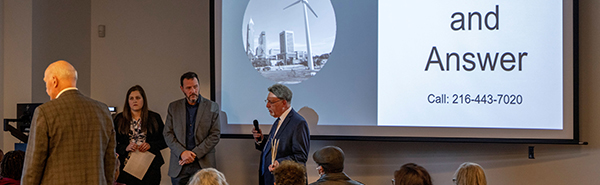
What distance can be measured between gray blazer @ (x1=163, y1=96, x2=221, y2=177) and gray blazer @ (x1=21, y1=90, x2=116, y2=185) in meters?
1.13

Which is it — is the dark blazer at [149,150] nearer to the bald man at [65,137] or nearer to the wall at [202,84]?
the wall at [202,84]

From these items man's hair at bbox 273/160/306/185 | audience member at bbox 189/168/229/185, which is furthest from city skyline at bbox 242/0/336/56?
audience member at bbox 189/168/229/185

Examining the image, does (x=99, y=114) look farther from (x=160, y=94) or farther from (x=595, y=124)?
(x=595, y=124)

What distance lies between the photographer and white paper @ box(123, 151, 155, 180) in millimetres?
3398

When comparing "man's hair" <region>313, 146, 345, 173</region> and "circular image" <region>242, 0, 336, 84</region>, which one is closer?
"man's hair" <region>313, 146, 345, 173</region>

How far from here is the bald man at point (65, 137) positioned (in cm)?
202

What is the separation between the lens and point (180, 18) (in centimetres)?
446

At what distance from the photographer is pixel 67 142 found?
2094mm

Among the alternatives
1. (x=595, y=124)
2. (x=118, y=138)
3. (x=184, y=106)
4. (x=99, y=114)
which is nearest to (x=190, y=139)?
(x=184, y=106)

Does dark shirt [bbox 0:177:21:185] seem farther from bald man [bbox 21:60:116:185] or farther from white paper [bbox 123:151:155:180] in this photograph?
white paper [bbox 123:151:155:180]

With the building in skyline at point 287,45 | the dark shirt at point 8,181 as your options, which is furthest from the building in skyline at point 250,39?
the dark shirt at point 8,181

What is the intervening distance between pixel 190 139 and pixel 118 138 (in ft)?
1.89

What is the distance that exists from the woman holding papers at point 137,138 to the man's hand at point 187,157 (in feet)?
0.89

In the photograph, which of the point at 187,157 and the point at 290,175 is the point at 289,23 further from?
the point at 290,175
